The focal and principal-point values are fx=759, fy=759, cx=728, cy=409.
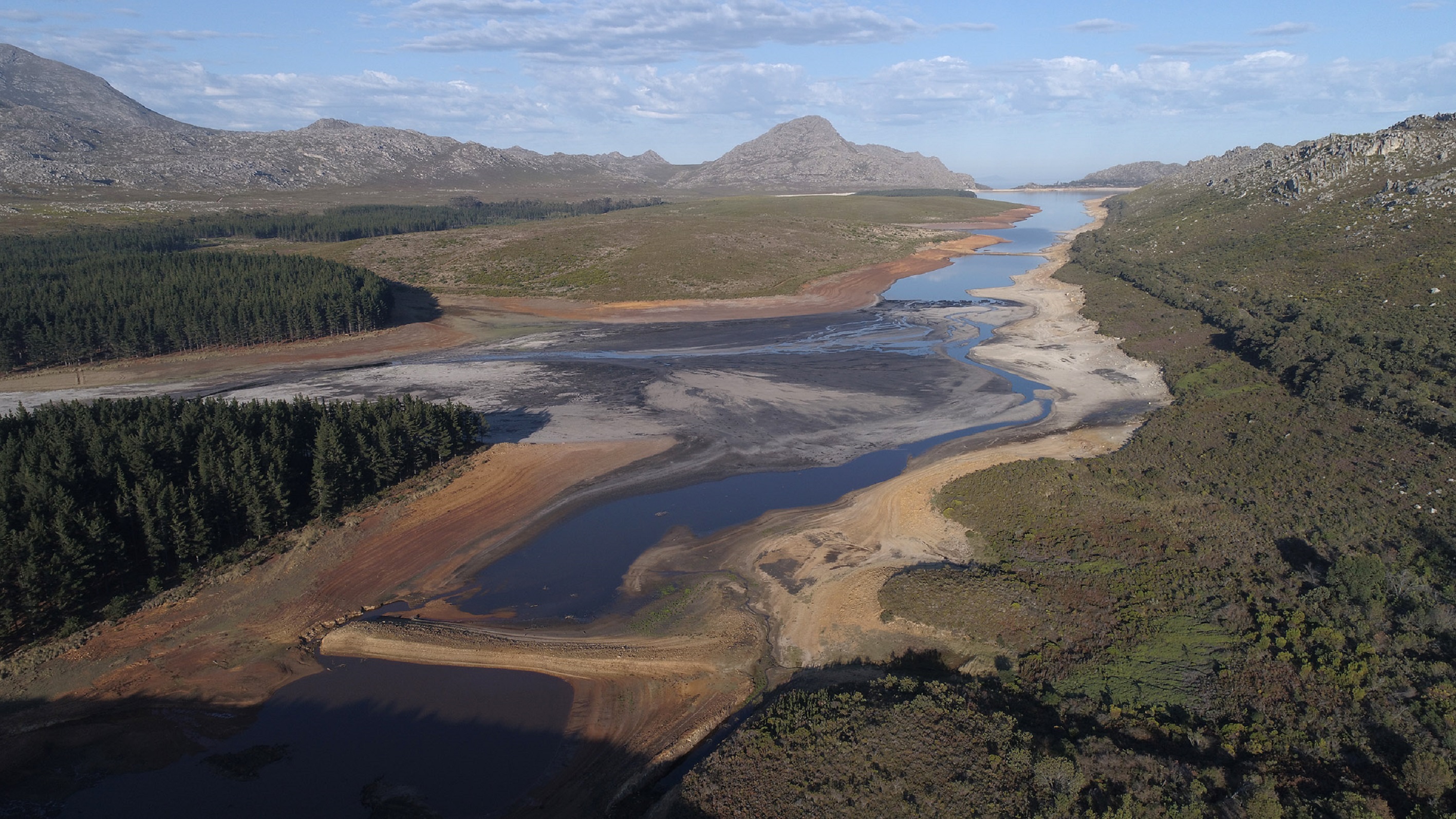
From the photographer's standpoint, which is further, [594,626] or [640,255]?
[640,255]

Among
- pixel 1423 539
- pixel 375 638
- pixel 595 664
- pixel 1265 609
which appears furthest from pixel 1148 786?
pixel 375 638

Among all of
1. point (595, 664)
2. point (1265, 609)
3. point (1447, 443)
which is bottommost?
point (595, 664)

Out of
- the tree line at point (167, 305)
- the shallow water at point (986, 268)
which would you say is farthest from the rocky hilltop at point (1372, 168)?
the tree line at point (167, 305)

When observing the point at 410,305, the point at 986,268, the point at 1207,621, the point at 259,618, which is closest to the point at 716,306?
the point at 410,305

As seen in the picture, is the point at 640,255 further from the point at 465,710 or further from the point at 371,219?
the point at 465,710

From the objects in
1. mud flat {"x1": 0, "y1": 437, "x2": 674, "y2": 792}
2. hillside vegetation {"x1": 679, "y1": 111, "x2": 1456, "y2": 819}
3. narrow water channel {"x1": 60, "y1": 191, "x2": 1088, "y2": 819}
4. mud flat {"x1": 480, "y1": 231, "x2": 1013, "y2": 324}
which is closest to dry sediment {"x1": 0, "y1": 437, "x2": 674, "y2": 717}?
mud flat {"x1": 0, "y1": 437, "x2": 674, "y2": 792}

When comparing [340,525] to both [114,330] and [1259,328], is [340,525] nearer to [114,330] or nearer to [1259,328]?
[114,330]

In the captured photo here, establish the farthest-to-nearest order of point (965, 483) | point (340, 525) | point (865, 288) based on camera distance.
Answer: point (865, 288), point (965, 483), point (340, 525)
